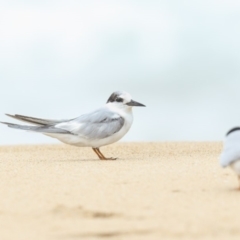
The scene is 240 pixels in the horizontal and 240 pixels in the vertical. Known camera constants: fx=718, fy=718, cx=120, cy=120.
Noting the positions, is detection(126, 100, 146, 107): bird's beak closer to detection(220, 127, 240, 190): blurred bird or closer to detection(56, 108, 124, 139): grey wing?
detection(56, 108, 124, 139): grey wing

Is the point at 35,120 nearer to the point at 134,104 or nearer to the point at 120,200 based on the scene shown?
the point at 134,104

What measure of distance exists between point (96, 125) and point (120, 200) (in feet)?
11.5

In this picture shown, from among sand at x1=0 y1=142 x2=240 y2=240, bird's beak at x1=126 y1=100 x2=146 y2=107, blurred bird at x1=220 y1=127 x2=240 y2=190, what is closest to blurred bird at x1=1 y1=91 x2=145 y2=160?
bird's beak at x1=126 y1=100 x2=146 y2=107

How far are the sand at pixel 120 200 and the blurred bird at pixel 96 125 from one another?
Answer: 21.8 inches

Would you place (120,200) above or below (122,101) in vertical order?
below

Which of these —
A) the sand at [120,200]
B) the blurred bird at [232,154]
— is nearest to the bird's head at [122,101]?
Result: the sand at [120,200]

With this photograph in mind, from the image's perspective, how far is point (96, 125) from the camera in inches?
325

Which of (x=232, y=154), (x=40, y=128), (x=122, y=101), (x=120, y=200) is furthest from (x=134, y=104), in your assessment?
(x=120, y=200)

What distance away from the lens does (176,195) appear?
4.91 meters

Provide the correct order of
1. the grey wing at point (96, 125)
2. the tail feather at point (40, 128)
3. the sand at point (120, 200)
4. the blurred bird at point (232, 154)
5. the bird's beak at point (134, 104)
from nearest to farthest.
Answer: the sand at point (120, 200)
the blurred bird at point (232, 154)
the grey wing at point (96, 125)
the tail feather at point (40, 128)
the bird's beak at point (134, 104)

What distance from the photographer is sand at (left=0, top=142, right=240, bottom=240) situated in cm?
393

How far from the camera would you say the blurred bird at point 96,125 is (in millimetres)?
8227

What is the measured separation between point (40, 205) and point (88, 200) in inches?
12.8

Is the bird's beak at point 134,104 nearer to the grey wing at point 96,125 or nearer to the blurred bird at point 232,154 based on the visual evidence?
the grey wing at point 96,125
